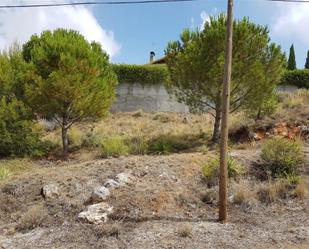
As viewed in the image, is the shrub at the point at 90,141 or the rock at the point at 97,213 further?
the shrub at the point at 90,141

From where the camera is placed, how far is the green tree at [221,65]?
14688 millimetres

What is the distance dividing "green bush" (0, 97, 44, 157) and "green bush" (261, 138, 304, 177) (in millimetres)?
8141

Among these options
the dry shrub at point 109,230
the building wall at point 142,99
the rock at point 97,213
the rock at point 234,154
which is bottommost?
the dry shrub at point 109,230

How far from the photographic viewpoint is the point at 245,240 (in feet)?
25.6

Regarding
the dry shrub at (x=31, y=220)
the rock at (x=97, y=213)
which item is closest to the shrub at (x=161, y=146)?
the rock at (x=97, y=213)

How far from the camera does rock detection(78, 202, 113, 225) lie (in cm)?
867

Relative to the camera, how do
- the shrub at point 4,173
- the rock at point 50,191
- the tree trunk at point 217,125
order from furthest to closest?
the tree trunk at point 217,125
the shrub at point 4,173
the rock at point 50,191

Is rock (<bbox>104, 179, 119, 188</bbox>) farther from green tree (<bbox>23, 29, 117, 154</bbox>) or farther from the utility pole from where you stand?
green tree (<bbox>23, 29, 117, 154</bbox>)

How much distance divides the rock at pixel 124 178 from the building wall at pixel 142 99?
14033 mm

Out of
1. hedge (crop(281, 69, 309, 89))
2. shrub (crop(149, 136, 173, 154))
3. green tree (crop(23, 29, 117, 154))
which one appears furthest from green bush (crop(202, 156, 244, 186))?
hedge (crop(281, 69, 309, 89))

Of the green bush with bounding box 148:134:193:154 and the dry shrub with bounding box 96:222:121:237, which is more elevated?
the green bush with bounding box 148:134:193:154

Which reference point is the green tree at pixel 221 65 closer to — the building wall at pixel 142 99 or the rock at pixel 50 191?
the rock at pixel 50 191

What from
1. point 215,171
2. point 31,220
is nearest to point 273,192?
point 215,171

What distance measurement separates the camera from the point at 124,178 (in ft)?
33.3
